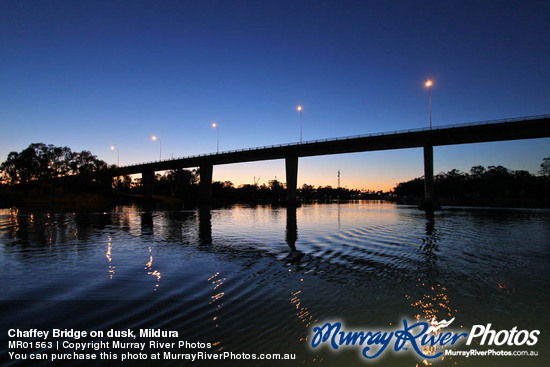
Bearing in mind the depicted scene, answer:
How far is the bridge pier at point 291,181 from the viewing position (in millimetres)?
80625

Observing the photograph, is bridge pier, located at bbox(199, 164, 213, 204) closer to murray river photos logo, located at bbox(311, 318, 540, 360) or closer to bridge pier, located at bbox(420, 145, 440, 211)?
bridge pier, located at bbox(420, 145, 440, 211)

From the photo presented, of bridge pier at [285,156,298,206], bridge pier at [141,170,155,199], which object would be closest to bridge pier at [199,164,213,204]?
bridge pier at [285,156,298,206]

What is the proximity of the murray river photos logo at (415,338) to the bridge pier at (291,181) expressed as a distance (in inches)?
2919

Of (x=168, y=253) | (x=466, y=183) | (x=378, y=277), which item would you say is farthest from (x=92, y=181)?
(x=466, y=183)

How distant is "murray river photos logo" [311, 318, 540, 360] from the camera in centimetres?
565

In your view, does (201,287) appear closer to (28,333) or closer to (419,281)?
(28,333)

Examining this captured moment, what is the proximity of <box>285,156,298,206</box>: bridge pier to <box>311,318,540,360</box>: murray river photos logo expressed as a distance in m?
74.1

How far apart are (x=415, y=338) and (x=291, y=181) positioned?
7552 centimetres

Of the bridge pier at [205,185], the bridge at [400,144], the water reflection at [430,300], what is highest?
the bridge at [400,144]

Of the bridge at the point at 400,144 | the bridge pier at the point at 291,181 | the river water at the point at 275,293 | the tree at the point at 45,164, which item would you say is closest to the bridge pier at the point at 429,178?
the bridge at the point at 400,144

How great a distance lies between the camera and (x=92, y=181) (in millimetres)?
126500

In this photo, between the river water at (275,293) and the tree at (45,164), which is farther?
the tree at (45,164)

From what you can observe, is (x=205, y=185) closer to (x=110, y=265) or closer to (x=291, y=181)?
(x=291, y=181)

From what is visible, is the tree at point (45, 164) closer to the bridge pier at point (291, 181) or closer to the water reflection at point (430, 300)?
the bridge pier at point (291, 181)
